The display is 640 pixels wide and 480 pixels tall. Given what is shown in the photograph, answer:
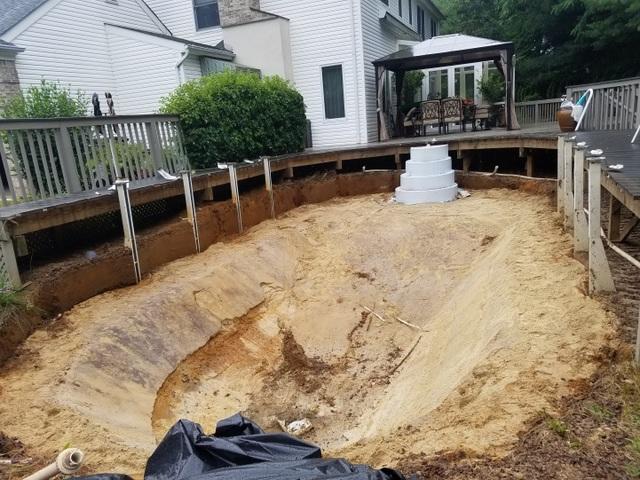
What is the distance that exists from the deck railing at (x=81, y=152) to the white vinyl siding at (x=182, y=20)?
25.8 ft

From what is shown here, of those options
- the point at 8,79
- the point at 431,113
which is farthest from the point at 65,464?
the point at 431,113

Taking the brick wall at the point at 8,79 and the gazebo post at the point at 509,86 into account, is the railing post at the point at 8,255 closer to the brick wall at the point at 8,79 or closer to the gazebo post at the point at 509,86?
the brick wall at the point at 8,79

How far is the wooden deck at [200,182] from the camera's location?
498cm

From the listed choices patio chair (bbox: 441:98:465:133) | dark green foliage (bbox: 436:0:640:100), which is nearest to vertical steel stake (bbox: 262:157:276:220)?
patio chair (bbox: 441:98:465:133)

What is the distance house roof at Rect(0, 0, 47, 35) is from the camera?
1128cm

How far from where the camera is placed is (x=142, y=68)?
529 inches

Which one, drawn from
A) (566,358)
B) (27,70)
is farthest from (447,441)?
(27,70)

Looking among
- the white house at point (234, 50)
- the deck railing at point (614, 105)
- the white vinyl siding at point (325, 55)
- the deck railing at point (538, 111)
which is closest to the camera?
the deck railing at point (614, 105)

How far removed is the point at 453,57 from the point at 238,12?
20.9 ft

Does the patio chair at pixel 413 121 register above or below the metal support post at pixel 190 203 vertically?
above

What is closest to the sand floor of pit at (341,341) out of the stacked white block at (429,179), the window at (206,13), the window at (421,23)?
the stacked white block at (429,179)

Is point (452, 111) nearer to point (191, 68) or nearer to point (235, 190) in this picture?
point (191, 68)

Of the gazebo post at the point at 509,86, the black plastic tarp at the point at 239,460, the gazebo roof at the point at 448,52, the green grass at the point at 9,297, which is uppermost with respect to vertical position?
the gazebo roof at the point at 448,52

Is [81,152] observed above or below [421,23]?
below
